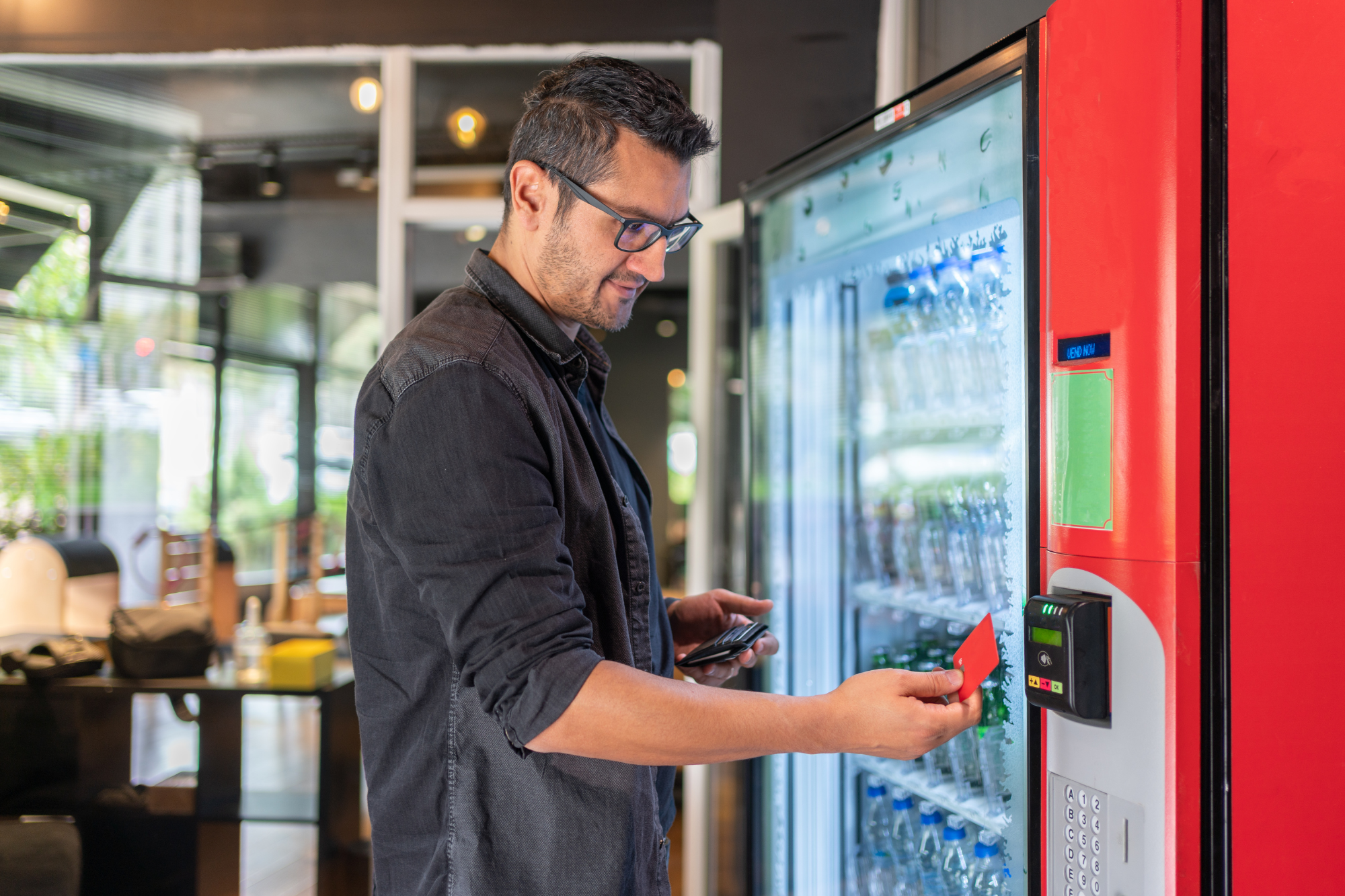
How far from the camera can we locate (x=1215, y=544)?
41.0 inches

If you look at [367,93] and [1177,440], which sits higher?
[367,93]

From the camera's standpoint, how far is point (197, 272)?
3662 mm

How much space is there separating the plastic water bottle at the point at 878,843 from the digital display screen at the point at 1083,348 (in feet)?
3.95

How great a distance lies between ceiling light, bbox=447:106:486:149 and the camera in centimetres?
327

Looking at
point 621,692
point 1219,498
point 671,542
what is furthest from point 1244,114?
point 671,542

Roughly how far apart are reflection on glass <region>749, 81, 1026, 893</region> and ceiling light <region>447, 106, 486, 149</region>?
1.51 meters

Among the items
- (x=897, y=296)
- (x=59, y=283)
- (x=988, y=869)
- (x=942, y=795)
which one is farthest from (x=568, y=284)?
(x=59, y=283)

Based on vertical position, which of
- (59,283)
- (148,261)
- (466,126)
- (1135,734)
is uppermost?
(466,126)

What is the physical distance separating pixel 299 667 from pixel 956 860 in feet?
6.57

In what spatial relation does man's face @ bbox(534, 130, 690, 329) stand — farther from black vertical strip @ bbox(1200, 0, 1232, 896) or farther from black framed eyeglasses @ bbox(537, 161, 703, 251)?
black vertical strip @ bbox(1200, 0, 1232, 896)

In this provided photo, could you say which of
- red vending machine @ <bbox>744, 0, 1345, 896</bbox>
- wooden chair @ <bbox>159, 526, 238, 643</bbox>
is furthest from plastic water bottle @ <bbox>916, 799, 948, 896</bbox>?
wooden chair @ <bbox>159, 526, 238, 643</bbox>

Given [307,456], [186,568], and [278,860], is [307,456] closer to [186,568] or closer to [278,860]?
[186,568]

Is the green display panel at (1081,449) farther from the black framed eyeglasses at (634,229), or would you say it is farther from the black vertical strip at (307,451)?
the black vertical strip at (307,451)

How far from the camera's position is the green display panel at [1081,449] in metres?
1.09
